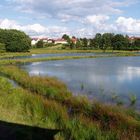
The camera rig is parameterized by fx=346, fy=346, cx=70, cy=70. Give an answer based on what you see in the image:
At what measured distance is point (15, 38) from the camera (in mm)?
98500

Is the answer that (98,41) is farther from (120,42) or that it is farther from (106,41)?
(120,42)

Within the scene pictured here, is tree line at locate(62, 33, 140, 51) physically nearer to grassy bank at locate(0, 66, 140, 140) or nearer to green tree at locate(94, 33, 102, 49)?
green tree at locate(94, 33, 102, 49)

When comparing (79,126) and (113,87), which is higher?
(79,126)

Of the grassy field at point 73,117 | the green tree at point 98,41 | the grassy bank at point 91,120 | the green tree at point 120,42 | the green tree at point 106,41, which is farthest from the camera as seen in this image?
the green tree at point 98,41

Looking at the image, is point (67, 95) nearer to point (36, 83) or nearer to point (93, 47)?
point (36, 83)

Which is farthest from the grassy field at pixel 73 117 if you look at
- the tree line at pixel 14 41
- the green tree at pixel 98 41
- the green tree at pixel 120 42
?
the green tree at pixel 98 41

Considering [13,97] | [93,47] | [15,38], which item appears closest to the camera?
[13,97]

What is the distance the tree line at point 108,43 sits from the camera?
385 ft

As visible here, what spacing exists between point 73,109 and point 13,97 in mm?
2784

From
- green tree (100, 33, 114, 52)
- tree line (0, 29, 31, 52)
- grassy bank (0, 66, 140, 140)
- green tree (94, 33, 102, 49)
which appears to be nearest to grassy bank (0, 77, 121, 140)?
grassy bank (0, 66, 140, 140)

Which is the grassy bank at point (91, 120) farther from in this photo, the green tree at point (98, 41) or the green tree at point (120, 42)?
the green tree at point (98, 41)

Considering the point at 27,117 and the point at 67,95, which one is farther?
the point at 67,95

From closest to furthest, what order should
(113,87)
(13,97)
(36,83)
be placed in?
(13,97) < (36,83) < (113,87)

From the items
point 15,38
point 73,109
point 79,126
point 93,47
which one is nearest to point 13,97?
point 73,109
